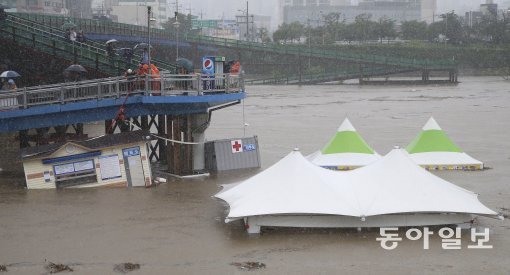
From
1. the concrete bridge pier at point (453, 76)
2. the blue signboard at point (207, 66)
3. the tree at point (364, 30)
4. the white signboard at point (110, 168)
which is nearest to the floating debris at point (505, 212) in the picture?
the blue signboard at point (207, 66)

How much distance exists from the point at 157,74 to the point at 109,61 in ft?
29.3

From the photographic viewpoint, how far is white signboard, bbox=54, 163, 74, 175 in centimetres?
2372

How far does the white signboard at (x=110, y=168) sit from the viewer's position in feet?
78.0

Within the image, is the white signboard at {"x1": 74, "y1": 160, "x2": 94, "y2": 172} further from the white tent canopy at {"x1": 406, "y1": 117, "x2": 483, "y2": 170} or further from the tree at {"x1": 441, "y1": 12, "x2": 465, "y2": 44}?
the tree at {"x1": 441, "y1": 12, "x2": 465, "y2": 44}

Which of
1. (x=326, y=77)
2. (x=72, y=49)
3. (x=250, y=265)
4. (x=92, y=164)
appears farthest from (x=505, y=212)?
(x=326, y=77)

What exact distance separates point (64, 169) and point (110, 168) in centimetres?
129

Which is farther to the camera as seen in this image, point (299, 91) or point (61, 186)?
point (299, 91)

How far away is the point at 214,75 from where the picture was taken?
25.7 meters

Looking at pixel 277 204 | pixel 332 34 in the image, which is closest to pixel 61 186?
pixel 277 204

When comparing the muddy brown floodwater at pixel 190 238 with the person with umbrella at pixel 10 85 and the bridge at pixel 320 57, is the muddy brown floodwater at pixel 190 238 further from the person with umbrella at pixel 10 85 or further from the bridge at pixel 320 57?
the bridge at pixel 320 57

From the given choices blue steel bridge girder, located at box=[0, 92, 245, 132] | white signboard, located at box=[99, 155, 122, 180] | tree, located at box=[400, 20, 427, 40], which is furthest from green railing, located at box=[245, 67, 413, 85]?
white signboard, located at box=[99, 155, 122, 180]

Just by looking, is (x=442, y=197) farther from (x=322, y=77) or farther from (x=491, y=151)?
(x=322, y=77)

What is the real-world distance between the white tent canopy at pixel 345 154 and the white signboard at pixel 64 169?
7.54m

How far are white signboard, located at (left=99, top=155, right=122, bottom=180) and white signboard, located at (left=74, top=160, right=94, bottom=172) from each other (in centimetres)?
29
